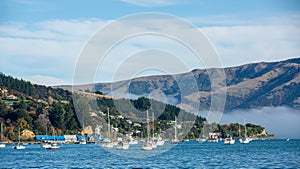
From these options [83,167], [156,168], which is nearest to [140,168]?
[156,168]

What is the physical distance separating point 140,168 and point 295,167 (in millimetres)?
18555

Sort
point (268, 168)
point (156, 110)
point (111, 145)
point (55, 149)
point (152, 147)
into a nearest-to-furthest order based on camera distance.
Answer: point (268, 168) → point (152, 147) → point (111, 145) → point (55, 149) → point (156, 110)

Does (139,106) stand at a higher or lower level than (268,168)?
higher

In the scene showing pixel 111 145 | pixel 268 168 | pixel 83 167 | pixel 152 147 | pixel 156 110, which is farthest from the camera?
pixel 156 110

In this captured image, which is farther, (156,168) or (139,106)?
(139,106)

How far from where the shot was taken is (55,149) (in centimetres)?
15412

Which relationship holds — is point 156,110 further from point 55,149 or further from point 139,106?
point 55,149

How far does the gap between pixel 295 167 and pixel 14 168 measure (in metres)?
36.2

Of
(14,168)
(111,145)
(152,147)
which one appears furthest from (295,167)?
(111,145)

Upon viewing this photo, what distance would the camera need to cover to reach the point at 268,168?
70.8 meters

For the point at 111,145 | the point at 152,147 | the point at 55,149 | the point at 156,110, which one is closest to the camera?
the point at 152,147

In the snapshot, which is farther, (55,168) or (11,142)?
(11,142)

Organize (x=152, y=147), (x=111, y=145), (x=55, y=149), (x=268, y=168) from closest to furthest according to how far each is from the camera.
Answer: (x=268, y=168) < (x=152, y=147) < (x=111, y=145) < (x=55, y=149)

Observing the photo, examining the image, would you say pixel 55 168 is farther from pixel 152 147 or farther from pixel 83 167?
pixel 152 147
